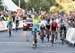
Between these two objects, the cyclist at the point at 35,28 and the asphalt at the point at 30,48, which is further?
the cyclist at the point at 35,28

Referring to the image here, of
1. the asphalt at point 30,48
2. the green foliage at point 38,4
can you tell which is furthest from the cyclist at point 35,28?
the green foliage at point 38,4

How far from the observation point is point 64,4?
93500 millimetres

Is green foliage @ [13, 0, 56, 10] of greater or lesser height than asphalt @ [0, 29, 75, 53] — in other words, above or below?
above

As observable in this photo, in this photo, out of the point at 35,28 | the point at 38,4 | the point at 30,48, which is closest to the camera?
the point at 30,48

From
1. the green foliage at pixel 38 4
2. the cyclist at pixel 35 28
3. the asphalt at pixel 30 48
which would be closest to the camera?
the asphalt at pixel 30 48

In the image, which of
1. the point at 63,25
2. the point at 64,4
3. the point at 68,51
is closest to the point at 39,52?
the point at 68,51

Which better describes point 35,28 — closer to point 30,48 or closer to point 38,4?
point 30,48

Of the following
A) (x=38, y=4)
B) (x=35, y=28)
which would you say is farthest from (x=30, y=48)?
(x=38, y=4)

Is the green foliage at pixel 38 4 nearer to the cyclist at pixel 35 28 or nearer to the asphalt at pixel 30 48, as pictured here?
the asphalt at pixel 30 48

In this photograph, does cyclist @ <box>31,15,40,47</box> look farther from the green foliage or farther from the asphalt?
the green foliage

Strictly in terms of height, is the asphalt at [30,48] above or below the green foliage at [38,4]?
below

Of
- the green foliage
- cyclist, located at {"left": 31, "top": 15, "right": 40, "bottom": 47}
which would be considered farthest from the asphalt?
the green foliage

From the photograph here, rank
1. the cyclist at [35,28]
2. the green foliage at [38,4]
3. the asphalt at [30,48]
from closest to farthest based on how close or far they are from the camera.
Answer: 1. the asphalt at [30,48]
2. the cyclist at [35,28]
3. the green foliage at [38,4]

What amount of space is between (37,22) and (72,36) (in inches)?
115
